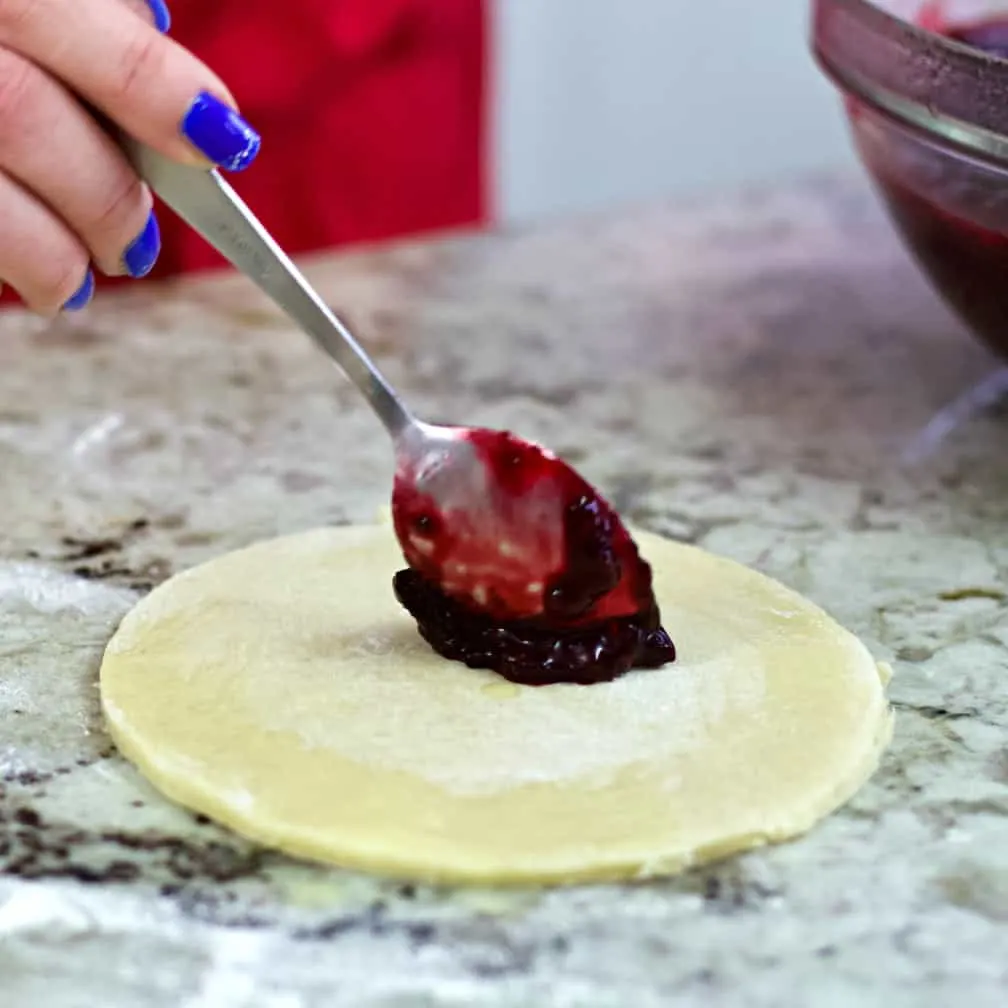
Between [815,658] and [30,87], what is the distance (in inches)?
25.3

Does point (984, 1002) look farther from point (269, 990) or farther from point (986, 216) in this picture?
point (986, 216)

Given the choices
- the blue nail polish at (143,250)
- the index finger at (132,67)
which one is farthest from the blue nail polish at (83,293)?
the index finger at (132,67)

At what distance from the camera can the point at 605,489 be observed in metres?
1.40

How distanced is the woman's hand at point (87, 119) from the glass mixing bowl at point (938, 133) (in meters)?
0.56

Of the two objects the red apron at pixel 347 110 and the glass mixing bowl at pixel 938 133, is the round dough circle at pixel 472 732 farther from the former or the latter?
the red apron at pixel 347 110

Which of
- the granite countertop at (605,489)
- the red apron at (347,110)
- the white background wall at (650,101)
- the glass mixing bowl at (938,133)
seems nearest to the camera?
the granite countertop at (605,489)

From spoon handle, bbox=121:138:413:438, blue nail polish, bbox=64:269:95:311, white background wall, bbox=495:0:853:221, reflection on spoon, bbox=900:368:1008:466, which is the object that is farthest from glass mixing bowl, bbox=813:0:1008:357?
white background wall, bbox=495:0:853:221

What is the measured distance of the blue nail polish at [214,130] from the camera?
1.02 metres

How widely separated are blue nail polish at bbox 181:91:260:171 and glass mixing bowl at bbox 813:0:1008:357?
1.86 ft

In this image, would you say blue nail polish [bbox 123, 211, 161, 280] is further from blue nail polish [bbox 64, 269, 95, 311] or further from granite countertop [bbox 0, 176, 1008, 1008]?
granite countertop [bbox 0, 176, 1008, 1008]

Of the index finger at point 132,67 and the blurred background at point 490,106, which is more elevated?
the index finger at point 132,67

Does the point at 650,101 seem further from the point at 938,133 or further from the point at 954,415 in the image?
the point at 938,133

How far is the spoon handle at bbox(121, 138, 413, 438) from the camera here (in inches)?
41.5

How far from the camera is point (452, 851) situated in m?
0.87
